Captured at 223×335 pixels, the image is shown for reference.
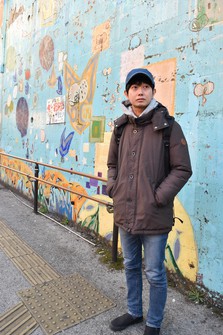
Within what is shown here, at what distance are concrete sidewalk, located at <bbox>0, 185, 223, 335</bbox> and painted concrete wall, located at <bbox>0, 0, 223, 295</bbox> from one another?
0.89 ft

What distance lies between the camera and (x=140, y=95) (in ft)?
6.23

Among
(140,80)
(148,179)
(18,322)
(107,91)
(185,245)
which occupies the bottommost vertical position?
(18,322)

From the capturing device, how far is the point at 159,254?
1879 millimetres

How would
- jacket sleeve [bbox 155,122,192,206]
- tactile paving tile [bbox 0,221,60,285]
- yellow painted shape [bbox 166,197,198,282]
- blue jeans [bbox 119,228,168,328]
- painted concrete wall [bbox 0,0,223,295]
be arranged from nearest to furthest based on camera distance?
jacket sleeve [bbox 155,122,192,206], blue jeans [bbox 119,228,168,328], painted concrete wall [bbox 0,0,223,295], yellow painted shape [bbox 166,197,198,282], tactile paving tile [bbox 0,221,60,285]

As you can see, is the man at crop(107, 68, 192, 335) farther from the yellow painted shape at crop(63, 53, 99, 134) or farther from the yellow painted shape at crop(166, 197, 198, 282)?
the yellow painted shape at crop(63, 53, 99, 134)

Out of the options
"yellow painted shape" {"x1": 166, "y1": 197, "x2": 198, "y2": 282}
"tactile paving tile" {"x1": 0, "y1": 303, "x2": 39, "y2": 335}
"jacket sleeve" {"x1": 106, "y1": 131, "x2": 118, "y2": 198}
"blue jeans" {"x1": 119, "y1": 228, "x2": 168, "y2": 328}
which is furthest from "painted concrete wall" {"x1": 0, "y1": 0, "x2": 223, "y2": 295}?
"tactile paving tile" {"x1": 0, "y1": 303, "x2": 39, "y2": 335}

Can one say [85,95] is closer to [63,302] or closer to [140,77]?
[140,77]

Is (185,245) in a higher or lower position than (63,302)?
higher

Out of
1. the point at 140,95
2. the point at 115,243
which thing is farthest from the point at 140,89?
the point at 115,243

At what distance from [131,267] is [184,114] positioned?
1.44 meters

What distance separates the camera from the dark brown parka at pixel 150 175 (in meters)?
1.78

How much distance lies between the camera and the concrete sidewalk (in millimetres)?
2137

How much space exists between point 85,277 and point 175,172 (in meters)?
1.66

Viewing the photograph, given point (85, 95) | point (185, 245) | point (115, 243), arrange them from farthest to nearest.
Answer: point (85, 95)
point (115, 243)
point (185, 245)
